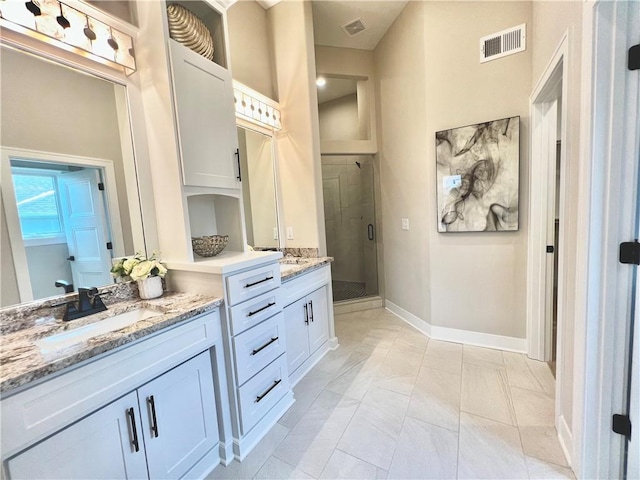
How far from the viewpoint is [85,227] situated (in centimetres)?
142

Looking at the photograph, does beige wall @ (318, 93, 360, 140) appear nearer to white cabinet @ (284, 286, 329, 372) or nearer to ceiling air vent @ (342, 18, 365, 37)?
ceiling air vent @ (342, 18, 365, 37)

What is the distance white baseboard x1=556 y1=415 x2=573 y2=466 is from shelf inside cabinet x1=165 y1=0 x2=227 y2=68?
2.95m

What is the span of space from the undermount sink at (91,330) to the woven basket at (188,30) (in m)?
1.58

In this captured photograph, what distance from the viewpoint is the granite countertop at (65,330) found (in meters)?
0.84

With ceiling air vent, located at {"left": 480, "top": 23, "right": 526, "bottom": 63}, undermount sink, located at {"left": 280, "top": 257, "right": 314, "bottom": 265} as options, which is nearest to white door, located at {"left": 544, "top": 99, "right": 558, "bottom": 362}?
ceiling air vent, located at {"left": 480, "top": 23, "right": 526, "bottom": 63}

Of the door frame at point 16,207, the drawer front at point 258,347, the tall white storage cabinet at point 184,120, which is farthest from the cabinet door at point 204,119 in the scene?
the drawer front at point 258,347

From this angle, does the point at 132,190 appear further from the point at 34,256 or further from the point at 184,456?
the point at 184,456

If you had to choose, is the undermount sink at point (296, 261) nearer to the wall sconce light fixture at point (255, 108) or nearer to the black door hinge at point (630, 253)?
the wall sconce light fixture at point (255, 108)

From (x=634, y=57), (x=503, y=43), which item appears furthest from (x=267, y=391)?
(x=503, y=43)

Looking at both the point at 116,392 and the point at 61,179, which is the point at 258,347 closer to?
the point at 116,392

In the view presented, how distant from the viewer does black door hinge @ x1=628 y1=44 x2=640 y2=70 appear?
1034mm

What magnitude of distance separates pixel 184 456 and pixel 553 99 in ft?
10.7

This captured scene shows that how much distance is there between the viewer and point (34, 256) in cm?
125

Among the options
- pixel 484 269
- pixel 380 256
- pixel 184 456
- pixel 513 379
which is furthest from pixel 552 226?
pixel 184 456
